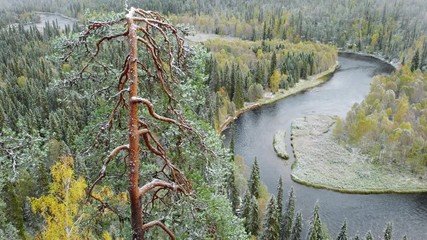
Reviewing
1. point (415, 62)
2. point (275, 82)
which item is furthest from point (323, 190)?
point (415, 62)

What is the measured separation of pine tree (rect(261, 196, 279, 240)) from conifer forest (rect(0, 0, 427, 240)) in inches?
5.1

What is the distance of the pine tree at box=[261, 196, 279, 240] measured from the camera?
135 ft

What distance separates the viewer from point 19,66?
10944 cm

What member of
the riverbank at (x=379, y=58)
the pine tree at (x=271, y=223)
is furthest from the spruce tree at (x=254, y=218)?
the riverbank at (x=379, y=58)

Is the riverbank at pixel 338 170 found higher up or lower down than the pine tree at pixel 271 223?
lower down

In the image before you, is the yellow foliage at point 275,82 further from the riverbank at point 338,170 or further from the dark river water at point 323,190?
the riverbank at point 338,170

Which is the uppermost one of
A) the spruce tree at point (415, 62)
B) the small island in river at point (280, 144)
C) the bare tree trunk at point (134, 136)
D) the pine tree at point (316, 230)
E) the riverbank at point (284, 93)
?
the bare tree trunk at point (134, 136)

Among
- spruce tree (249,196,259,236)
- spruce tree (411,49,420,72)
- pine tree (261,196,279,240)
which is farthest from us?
spruce tree (411,49,420,72)

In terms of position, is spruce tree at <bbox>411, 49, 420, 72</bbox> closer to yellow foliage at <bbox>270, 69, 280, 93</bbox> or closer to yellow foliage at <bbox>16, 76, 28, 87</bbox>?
yellow foliage at <bbox>270, 69, 280, 93</bbox>

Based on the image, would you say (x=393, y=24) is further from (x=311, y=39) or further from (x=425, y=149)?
(x=425, y=149)

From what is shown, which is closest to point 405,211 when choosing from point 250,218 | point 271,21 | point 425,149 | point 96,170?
point 425,149

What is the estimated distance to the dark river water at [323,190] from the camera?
51.2m

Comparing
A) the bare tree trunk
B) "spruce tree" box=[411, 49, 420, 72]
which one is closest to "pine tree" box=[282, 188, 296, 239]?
the bare tree trunk

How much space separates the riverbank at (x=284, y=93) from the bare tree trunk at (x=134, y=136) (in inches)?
2919
